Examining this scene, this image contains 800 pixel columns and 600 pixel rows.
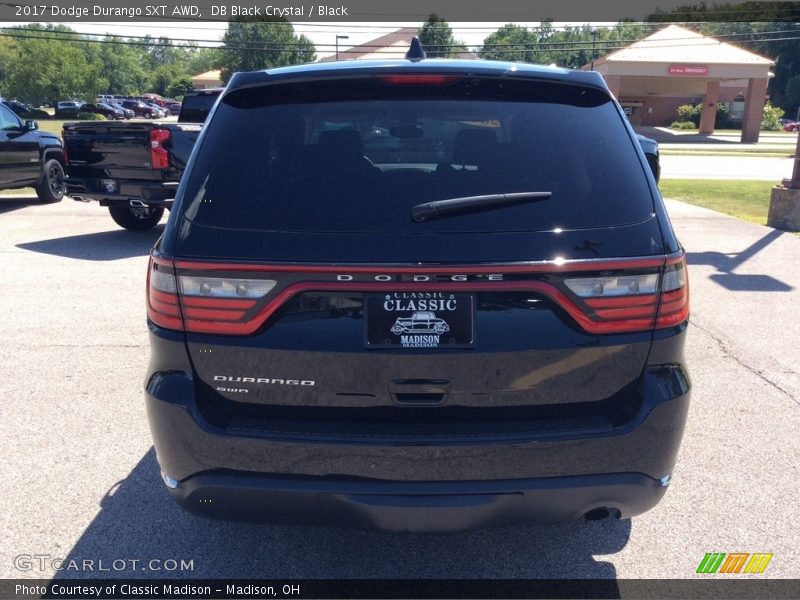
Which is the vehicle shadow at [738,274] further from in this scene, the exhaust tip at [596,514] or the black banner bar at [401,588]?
the exhaust tip at [596,514]

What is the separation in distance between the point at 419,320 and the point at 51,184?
13385 mm

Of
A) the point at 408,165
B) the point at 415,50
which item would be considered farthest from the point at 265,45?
the point at 408,165

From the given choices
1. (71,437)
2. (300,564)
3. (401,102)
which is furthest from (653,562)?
(71,437)

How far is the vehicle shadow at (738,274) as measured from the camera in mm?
7656

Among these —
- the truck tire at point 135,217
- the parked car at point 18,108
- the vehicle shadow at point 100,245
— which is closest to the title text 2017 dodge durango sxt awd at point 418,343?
the vehicle shadow at point 100,245

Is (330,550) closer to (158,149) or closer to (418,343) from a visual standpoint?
(418,343)

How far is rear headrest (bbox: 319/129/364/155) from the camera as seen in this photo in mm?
2600

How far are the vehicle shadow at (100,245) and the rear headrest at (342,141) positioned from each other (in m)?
7.02

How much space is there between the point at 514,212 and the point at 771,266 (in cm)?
742

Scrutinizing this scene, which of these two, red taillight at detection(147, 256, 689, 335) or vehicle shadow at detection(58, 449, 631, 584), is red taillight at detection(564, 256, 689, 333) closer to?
red taillight at detection(147, 256, 689, 335)

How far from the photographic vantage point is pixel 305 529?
325 centimetres

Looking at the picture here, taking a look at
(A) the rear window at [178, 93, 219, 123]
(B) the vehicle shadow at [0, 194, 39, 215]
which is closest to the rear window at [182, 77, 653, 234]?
(A) the rear window at [178, 93, 219, 123]

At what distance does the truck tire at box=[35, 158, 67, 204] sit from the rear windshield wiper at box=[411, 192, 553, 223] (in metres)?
12.9

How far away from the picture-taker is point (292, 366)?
2.37 m
